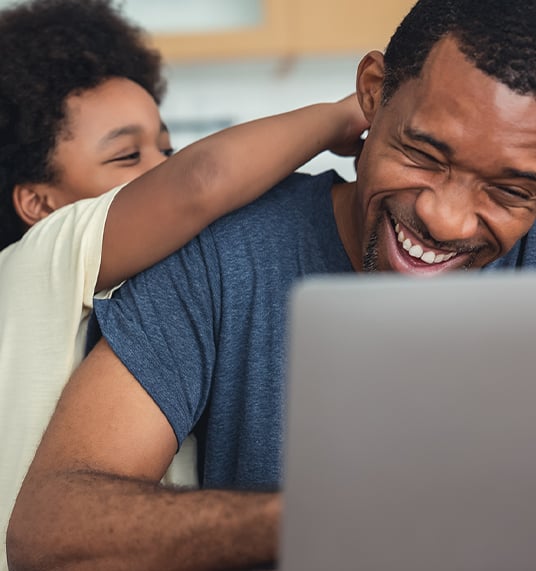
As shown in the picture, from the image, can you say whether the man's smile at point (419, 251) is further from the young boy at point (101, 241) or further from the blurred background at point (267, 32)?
the blurred background at point (267, 32)

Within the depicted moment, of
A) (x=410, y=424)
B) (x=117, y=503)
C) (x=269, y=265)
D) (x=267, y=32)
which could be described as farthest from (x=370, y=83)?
(x=267, y=32)

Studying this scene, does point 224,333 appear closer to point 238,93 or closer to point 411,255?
point 411,255

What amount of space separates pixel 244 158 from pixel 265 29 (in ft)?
6.95

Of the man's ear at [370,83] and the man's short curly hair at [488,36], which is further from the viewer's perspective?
the man's ear at [370,83]

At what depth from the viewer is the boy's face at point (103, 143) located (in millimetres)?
1717

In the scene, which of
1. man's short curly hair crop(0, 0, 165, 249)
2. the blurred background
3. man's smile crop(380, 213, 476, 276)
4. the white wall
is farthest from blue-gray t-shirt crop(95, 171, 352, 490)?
the white wall

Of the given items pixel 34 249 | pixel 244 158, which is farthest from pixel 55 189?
pixel 244 158

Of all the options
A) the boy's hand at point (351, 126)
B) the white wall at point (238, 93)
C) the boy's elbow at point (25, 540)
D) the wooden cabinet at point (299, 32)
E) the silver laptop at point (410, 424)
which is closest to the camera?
the silver laptop at point (410, 424)

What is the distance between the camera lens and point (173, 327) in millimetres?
1214

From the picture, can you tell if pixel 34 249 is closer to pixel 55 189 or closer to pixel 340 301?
pixel 55 189

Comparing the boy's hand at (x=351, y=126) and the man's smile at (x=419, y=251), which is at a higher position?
the boy's hand at (x=351, y=126)

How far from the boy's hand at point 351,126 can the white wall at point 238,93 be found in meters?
2.10

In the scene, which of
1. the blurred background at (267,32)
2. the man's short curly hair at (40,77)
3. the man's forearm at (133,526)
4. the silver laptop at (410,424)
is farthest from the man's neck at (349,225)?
the blurred background at (267,32)

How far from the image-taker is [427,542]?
0.58 m
